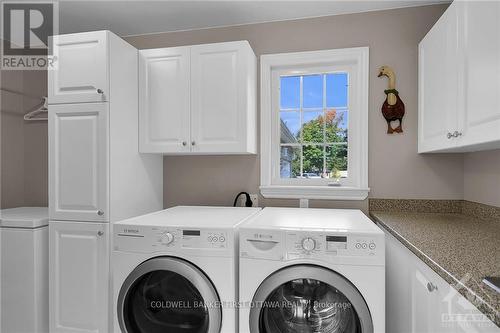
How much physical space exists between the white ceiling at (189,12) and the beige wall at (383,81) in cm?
7

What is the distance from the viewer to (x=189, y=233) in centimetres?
156

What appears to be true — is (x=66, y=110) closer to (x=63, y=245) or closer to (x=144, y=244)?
(x=63, y=245)

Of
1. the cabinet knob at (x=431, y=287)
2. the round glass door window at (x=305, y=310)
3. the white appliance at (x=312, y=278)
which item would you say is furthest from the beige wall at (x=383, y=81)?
the cabinet knob at (x=431, y=287)

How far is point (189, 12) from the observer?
221 centimetres

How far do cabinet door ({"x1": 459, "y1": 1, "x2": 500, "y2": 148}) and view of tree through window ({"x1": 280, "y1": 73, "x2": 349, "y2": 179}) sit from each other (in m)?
0.95

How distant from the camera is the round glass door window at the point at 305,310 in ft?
4.66

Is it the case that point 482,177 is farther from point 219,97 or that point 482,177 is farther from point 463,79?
point 219,97

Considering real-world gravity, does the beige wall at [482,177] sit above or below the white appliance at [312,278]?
above

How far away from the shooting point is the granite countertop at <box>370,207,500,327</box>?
2.63 ft

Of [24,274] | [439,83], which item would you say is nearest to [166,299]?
[24,274]

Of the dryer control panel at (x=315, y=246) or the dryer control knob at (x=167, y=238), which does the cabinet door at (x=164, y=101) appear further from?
the dryer control panel at (x=315, y=246)

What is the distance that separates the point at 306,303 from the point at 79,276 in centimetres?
147

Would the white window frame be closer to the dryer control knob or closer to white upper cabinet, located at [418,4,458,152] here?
white upper cabinet, located at [418,4,458,152]

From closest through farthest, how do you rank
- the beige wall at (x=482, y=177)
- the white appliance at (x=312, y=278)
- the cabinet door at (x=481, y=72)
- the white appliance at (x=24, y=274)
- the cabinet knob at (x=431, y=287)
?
1. the cabinet knob at (x=431, y=287)
2. the cabinet door at (x=481, y=72)
3. the white appliance at (x=312, y=278)
4. the beige wall at (x=482, y=177)
5. the white appliance at (x=24, y=274)
